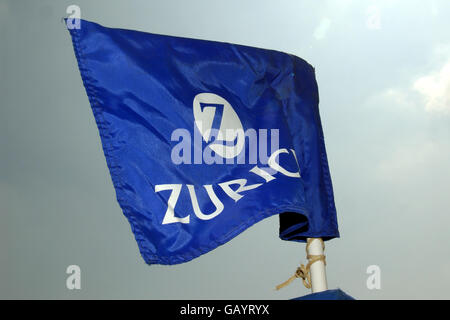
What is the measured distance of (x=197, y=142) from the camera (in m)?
5.04

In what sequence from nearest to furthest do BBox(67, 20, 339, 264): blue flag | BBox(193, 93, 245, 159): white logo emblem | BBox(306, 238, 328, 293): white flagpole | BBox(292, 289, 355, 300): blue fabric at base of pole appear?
BBox(292, 289, 355, 300): blue fabric at base of pole → BBox(67, 20, 339, 264): blue flag → BBox(306, 238, 328, 293): white flagpole → BBox(193, 93, 245, 159): white logo emblem

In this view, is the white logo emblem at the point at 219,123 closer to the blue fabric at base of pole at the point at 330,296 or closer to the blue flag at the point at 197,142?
the blue flag at the point at 197,142

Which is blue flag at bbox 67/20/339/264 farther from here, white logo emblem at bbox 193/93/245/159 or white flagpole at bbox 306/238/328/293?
white flagpole at bbox 306/238/328/293

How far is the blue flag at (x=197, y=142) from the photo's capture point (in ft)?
15.5

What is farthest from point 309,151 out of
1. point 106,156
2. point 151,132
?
point 106,156

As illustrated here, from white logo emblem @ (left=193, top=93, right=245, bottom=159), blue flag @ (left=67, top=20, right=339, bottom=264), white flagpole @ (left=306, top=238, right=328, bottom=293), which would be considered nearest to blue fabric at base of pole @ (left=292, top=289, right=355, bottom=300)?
white flagpole @ (left=306, top=238, right=328, bottom=293)

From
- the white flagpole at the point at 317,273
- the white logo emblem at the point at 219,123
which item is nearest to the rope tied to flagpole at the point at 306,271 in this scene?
the white flagpole at the point at 317,273

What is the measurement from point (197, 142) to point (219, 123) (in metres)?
0.33

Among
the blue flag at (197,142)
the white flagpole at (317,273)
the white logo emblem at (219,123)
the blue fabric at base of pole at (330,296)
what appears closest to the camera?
the blue fabric at base of pole at (330,296)

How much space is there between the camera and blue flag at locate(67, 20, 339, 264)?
15.5 ft

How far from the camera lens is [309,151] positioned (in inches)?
220

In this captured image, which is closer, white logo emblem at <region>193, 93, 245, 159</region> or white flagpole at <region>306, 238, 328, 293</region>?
white flagpole at <region>306, 238, 328, 293</region>

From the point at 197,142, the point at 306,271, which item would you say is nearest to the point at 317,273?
the point at 306,271
